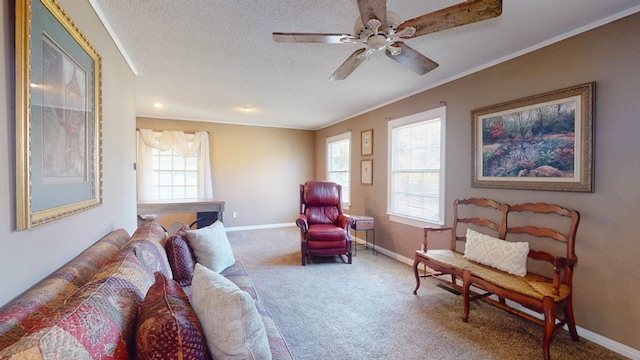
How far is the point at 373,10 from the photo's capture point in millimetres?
1562

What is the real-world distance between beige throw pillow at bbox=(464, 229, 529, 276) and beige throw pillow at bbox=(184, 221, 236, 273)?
2.29 m

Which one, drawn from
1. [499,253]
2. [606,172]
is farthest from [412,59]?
[499,253]

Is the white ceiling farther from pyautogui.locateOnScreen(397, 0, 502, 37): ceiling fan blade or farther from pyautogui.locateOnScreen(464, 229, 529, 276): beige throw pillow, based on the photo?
pyautogui.locateOnScreen(464, 229, 529, 276): beige throw pillow

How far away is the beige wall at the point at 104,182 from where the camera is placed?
0.99 meters

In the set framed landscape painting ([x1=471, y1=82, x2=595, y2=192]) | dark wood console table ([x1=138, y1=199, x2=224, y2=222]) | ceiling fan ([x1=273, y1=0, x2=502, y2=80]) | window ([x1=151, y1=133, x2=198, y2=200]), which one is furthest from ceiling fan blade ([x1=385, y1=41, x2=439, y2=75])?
window ([x1=151, y1=133, x2=198, y2=200])

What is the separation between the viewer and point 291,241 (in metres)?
5.28

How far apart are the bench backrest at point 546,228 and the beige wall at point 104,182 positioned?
2.98 metres

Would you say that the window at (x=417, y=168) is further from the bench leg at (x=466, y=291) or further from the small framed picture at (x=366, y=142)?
the bench leg at (x=466, y=291)

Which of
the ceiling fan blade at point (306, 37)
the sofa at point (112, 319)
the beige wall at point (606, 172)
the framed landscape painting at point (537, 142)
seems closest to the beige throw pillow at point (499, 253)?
the beige wall at point (606, 172)

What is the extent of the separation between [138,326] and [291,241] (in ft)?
14.6

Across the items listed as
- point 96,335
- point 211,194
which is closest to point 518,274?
point 96,335

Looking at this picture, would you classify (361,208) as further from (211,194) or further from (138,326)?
(138,326)

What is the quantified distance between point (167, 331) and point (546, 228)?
9.44ft

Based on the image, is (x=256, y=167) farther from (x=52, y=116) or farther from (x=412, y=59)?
(x=52, y=116)
